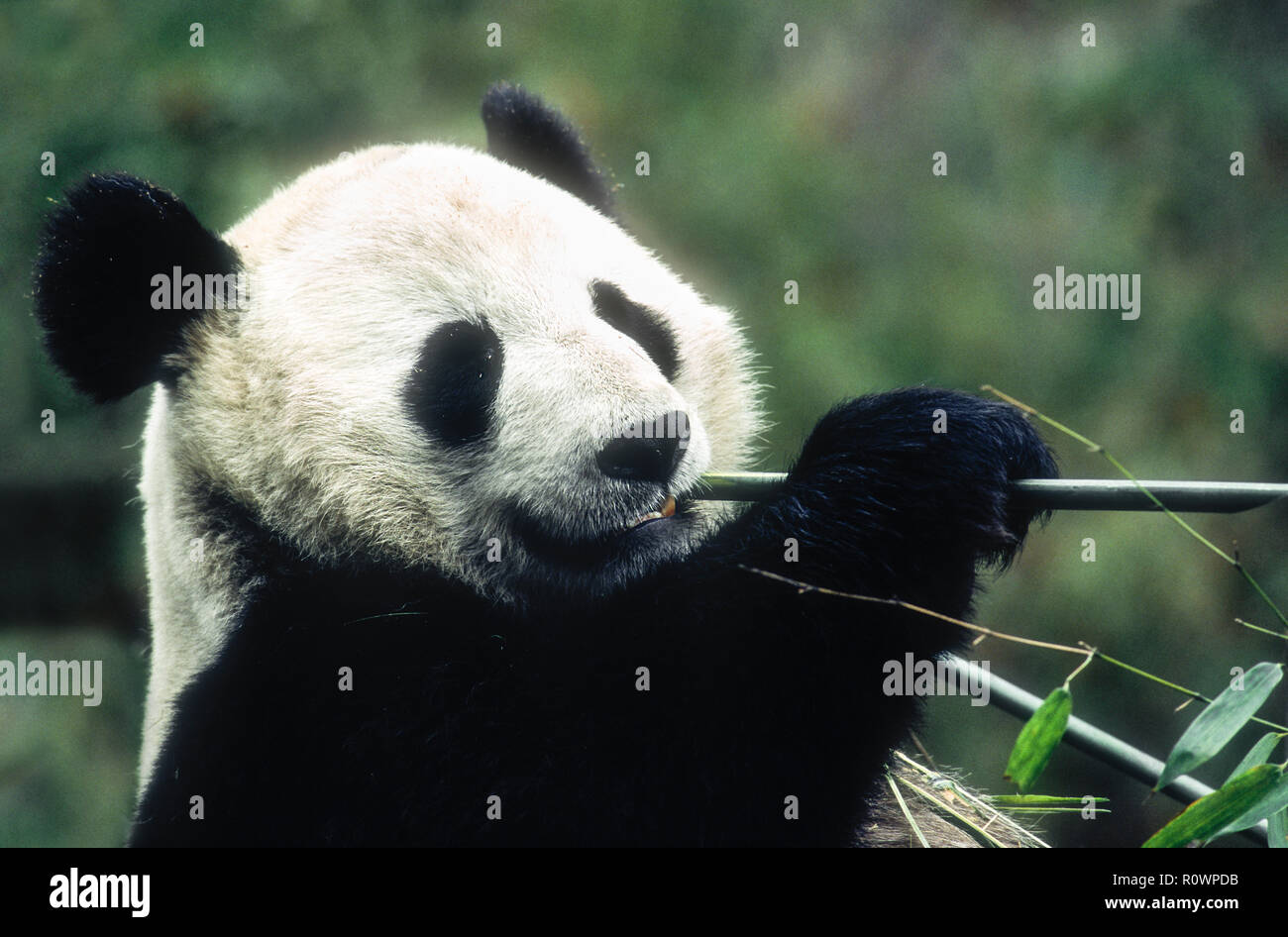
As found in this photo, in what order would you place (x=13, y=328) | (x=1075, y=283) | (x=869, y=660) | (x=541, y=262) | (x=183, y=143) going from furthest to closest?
1. (x=1075, y=283)
2. (x=13, y=328)
3. (x=183, y=143)
4. (x=541, y=262)
5. (x=869, y=660)

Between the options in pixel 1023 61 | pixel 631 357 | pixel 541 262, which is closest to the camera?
pixel 631 357

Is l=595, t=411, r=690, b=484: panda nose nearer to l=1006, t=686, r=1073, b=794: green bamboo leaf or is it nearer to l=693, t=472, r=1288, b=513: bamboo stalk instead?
l=693, t=472, r=1288, b=513: bamboo stalk

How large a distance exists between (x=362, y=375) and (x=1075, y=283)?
6.37 metres

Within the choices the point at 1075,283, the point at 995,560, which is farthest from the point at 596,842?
the point at 1075,283

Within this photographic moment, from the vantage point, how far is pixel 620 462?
8.18 feet

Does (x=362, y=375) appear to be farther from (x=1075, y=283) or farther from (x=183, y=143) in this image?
(x=1075, y=283)

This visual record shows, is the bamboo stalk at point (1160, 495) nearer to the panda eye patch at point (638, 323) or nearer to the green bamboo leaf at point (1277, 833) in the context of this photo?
the green bamboo leaf at point (1277, 833)

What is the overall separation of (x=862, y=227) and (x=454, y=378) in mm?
6786

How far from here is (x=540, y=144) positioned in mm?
3592

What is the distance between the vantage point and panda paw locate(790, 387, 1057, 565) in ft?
7.88

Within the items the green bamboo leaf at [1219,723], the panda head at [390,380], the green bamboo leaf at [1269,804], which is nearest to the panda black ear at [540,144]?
the panda head at [390,380]

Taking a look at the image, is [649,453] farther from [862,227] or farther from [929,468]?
[862,227]

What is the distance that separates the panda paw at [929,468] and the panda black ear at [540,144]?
4.50 ft

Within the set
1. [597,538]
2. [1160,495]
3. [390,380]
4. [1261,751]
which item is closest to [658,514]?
[597,538]
